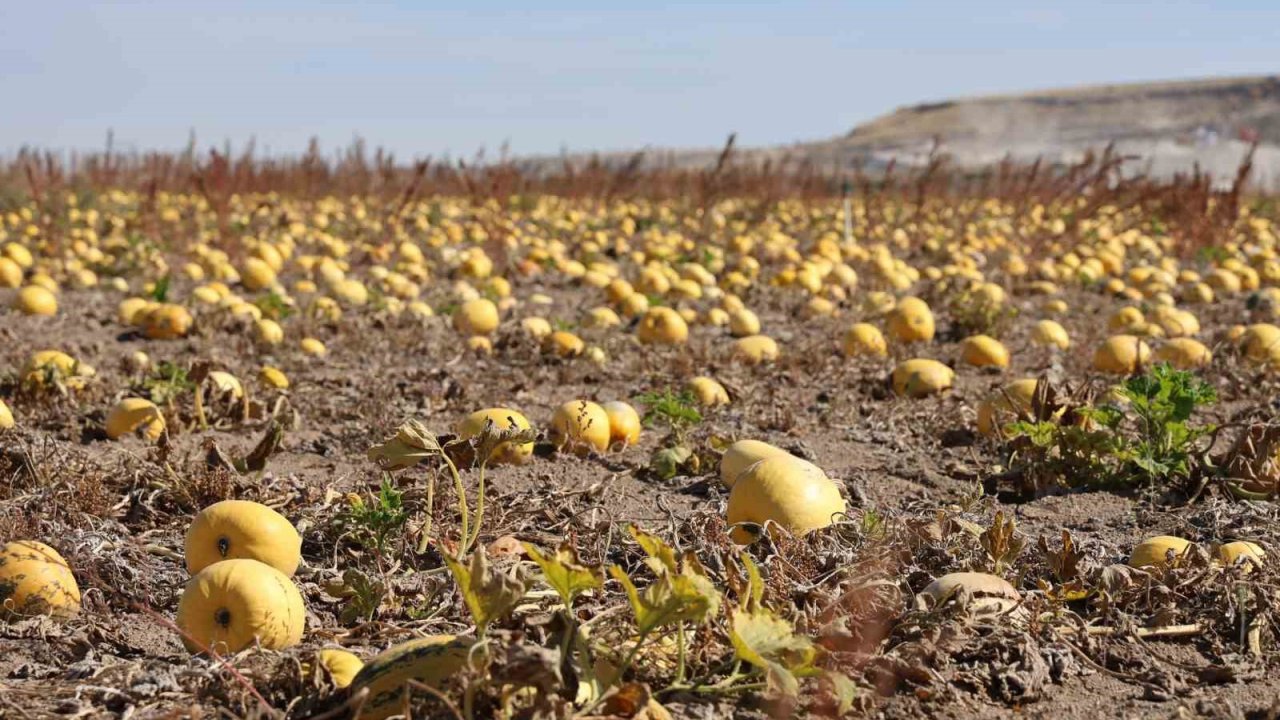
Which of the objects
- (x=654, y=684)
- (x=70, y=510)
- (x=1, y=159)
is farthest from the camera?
(x=1, y=159)

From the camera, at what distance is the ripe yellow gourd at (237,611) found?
114 inches

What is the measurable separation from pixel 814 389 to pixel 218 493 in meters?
3.60

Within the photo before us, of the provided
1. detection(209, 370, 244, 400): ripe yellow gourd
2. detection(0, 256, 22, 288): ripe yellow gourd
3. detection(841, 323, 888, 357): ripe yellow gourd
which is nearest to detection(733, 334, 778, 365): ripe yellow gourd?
detection(841, 323, 888, 357): ripe yellow gourd

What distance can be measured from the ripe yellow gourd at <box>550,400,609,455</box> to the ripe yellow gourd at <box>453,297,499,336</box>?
3.39 meters

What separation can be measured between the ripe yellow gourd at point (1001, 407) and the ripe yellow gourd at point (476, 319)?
156 inches

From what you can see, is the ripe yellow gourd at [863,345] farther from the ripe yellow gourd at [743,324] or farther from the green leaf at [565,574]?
the green leaf at [565,574]

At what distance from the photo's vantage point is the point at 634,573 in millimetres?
3645

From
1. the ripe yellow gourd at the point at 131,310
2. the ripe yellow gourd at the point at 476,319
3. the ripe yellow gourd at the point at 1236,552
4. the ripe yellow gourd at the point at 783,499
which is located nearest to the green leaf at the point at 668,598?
the ripe yellow gourd at the point at 783,499

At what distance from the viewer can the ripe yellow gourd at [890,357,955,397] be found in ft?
21.1

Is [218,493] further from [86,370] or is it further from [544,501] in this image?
[86,370]

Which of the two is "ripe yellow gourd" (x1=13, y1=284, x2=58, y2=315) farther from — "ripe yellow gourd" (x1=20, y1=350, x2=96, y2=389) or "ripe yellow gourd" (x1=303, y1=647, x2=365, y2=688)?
"ripe yellow gourd" (x1=303, y1=647, x2=365, y2=688)

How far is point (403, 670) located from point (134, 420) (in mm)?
3328

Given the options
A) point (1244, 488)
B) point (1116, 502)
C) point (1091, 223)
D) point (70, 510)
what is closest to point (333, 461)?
point (70, 510)

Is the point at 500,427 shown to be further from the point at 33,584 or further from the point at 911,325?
the point at 911,325
